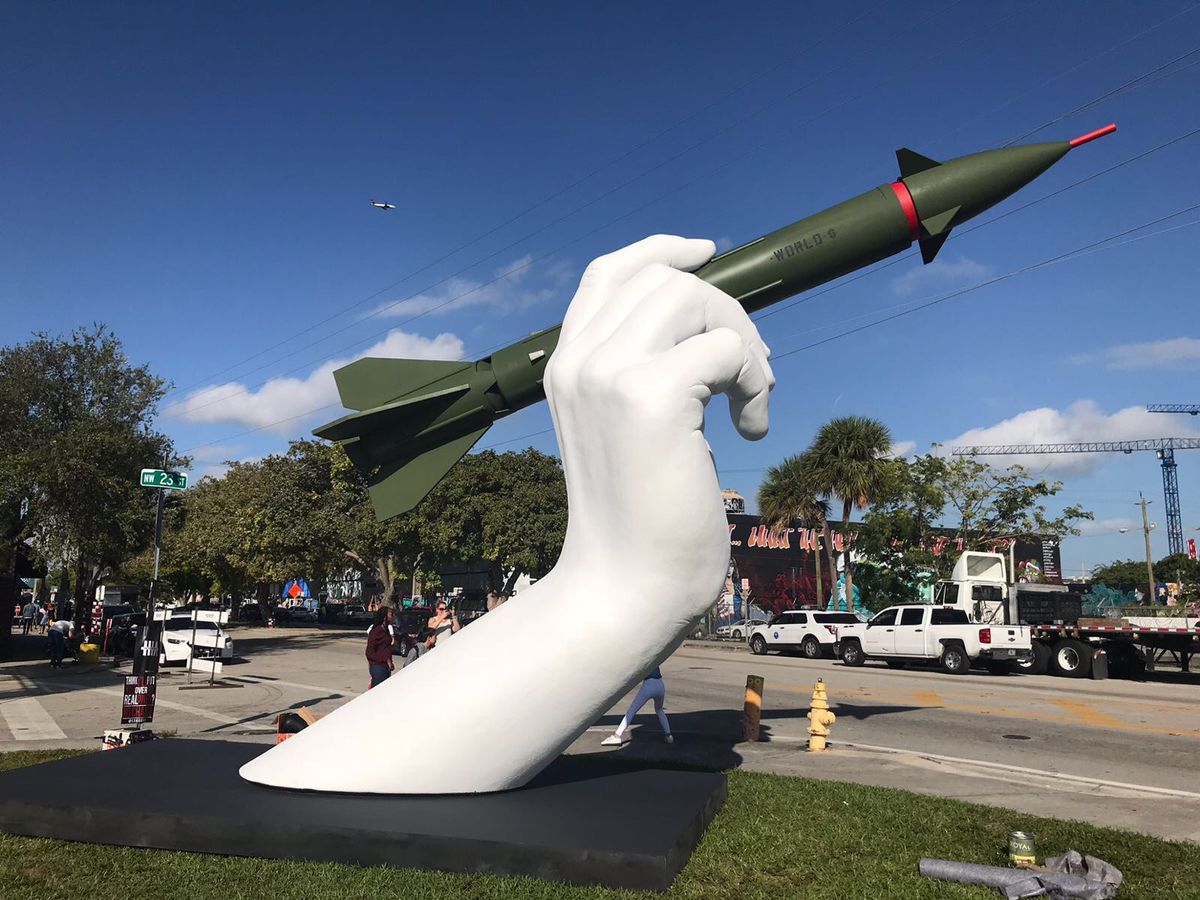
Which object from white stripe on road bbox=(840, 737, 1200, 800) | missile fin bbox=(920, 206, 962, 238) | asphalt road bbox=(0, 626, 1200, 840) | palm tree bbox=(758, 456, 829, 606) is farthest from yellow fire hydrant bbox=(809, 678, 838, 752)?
palm tree bbox=(758, 456, 829, 606)

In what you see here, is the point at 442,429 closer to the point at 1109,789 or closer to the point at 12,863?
the point at 12,863

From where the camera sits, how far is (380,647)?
42.4 feet

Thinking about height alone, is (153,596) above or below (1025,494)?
below

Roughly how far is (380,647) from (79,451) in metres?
13.4

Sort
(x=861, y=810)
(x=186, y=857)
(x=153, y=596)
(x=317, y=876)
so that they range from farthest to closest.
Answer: (x=153, y=596), (x=861, y=810), (x=186, y=857), (x=317, y=876)

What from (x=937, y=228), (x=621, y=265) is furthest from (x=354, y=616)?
(x=621, y=265)

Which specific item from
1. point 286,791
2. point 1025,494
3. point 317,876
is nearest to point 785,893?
point 317,876

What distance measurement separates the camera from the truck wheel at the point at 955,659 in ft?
69.0

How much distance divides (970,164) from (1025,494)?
2354 centimetres

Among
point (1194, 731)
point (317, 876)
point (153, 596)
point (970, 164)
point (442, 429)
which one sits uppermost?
point (970, 164)

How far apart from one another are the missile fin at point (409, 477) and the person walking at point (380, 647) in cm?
442

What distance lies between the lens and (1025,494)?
29.4 m

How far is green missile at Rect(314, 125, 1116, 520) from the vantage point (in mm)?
8367

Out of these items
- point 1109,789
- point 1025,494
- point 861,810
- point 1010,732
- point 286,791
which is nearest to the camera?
point 286,791
